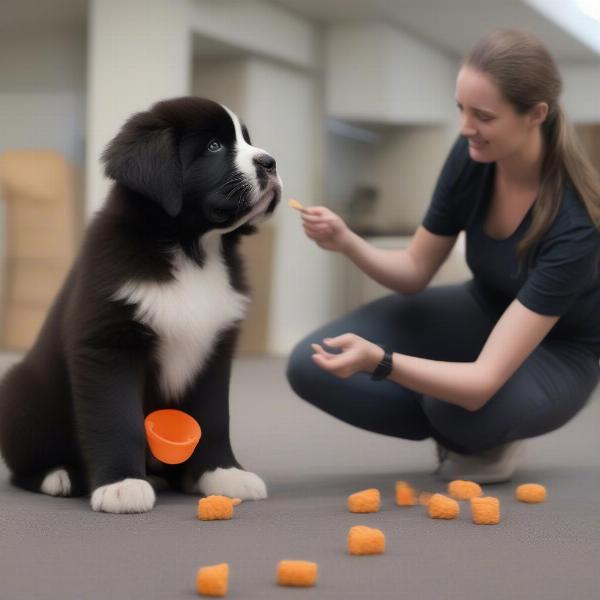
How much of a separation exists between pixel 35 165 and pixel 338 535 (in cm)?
501

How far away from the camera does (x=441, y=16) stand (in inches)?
299

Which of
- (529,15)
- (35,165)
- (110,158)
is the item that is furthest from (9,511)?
(529,15)

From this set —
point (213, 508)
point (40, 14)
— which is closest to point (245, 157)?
point (213, 508)

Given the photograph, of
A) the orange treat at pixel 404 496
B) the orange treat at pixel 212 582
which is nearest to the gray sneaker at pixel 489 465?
the orange treat at pixel 404 496

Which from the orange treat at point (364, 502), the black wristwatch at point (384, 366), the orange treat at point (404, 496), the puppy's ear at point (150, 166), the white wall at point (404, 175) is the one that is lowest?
the white wall at point (404, 175)

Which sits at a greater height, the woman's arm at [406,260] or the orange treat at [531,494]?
the woman's arm at [406,260]

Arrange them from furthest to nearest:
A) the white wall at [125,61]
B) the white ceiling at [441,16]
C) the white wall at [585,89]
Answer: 1. the white wall at [585,89]
2. the white ceiling at [441,16]
3. the white wall at [125,61]

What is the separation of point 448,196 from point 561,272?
391mm

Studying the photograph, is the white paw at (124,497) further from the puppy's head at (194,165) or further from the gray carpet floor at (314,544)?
the puppy's head at (194,165)

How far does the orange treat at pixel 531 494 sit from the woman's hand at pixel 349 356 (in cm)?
46

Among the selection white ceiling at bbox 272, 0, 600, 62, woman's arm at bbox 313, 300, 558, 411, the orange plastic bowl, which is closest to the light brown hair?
woman's arm at bbox 313, 300, 558, 411

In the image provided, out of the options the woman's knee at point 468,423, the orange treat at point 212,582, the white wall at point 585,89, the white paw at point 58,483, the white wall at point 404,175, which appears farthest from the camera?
the white wall at point 585,89

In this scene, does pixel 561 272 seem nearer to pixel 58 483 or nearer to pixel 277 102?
pixel 58 483

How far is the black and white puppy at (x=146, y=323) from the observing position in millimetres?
1844
